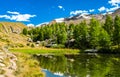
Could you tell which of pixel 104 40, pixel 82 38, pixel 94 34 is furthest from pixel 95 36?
pixel 82 38

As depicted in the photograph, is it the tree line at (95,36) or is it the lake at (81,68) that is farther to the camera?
the tree line at (95,36)

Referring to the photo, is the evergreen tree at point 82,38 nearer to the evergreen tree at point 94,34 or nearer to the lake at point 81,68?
the evergreen tree at point 94,34

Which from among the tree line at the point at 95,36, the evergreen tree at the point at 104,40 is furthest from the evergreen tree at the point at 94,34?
the evergreen tree at the point at 104,40

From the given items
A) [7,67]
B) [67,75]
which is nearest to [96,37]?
[67,75]

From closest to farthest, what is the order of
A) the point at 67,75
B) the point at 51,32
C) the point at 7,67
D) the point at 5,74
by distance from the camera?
the point at 5,74, the point at 7,67, the point at 67,75, the point at 51,32

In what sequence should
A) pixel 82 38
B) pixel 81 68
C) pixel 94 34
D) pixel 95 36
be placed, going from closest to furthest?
pixel 81 68 → pixel 95 36 → pixel 94 34 → pixel 82 38

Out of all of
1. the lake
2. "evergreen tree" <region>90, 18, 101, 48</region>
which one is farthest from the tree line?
the lake

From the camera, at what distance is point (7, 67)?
32625mm

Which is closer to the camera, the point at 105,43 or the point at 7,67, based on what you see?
the point at 7,67

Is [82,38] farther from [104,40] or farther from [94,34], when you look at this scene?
[104,40]

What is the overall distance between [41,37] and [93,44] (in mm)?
65719

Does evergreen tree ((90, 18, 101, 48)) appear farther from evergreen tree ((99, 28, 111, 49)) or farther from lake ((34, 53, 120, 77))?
lake ((34, 53, 120, 77))

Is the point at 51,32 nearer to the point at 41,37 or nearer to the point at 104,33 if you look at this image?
the point at 41,37

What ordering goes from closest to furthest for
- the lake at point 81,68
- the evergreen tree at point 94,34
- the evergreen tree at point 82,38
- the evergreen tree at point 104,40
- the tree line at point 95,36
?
the lake at point 81,68, the evergreen tree at point 104,40, the tree line at point 95,36, the evergreen tree at point 94,34, the evergreen tree at point 82,38
